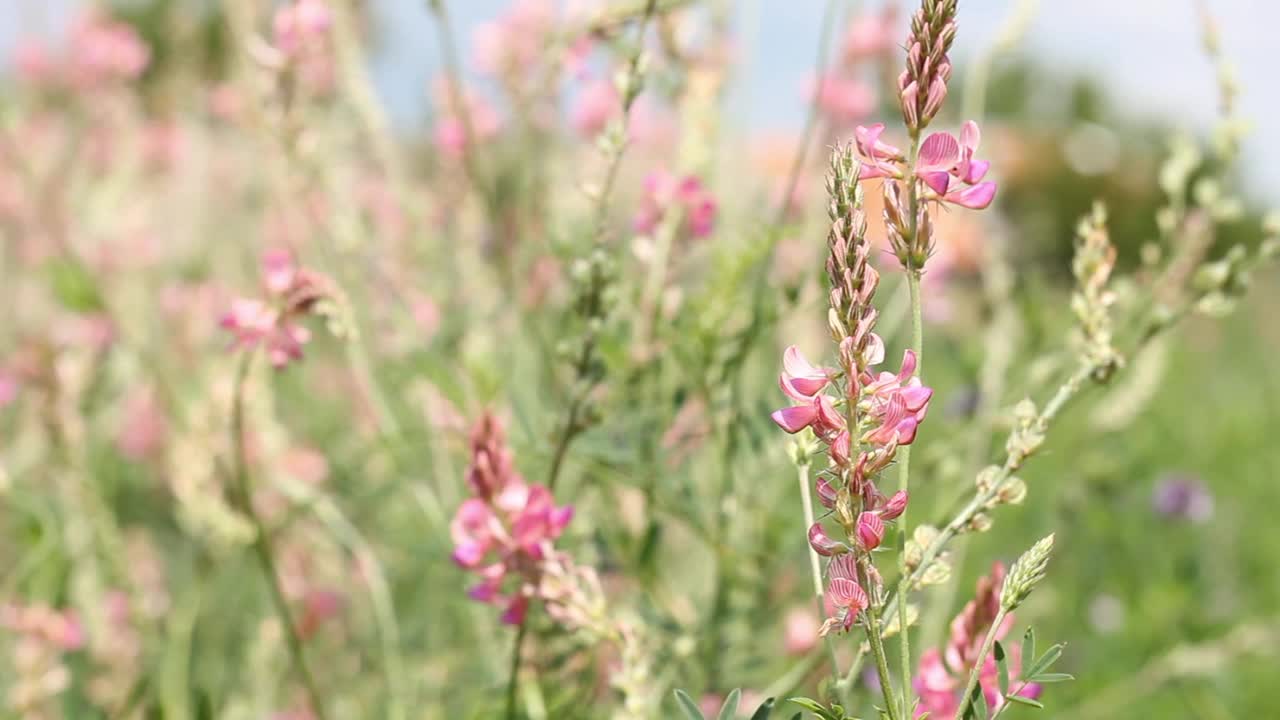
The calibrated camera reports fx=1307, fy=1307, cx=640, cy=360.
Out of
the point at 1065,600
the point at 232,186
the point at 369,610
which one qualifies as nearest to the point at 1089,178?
the point at 232,186

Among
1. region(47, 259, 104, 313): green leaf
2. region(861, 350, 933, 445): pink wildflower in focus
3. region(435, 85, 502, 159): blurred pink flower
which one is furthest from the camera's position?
region(435, 85, 502, 159): blurred pink flower

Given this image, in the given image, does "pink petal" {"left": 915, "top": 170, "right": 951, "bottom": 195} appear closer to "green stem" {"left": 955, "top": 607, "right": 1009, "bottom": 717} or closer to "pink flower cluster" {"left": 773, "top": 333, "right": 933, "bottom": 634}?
"pink flower cluster" {"left": 773, "top": 333, "right": 933, "bottom": 634}

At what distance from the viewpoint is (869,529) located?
2.16ft

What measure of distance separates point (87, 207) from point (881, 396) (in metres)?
2.53

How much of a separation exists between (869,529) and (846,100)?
62.4 inches

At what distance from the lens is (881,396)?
0.68 m

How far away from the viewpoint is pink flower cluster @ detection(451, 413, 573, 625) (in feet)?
3.15

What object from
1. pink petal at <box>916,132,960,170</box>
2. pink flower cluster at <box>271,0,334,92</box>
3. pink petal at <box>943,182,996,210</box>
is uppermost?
pink flower cluster at <box>271,0,334,92</box>

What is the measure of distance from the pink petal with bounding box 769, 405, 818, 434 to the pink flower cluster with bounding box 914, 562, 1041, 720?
213 mm

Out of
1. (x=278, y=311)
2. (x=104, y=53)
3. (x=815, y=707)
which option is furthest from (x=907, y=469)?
(x=104, y=53)

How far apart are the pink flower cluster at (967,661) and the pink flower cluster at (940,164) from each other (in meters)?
0.24

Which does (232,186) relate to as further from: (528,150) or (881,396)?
(881,396)

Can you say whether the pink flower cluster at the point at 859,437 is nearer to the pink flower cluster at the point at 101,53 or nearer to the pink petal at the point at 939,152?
the pink petal at the point at 939,152

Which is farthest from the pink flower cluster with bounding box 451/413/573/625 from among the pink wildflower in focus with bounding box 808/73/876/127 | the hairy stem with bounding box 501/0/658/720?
the pink wildflower in focus with bounding box 808/73/876/127
